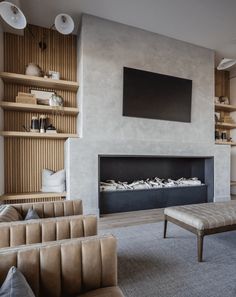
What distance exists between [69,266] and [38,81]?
3.21 meters

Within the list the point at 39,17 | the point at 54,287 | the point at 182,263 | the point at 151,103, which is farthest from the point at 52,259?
the point at 39,17

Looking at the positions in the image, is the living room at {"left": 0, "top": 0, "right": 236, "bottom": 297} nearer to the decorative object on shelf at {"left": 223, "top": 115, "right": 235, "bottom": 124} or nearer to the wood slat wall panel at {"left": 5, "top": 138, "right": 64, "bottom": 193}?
the wood slat wall panel at {"left": 5, "top": 138, "right": 64, "bottom": 193}

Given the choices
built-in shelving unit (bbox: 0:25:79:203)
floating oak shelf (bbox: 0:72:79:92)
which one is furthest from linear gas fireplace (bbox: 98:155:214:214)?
floating oak shelf (bbox: 0:72:79:92)

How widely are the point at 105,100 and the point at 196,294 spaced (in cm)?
298

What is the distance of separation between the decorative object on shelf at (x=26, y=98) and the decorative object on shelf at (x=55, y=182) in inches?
52.1

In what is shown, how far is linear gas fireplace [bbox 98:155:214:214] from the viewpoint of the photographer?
143 inches

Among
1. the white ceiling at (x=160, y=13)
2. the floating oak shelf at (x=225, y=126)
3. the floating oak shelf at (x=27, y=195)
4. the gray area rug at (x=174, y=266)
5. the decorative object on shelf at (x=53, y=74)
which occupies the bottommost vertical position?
the gray area rug at (x=174, y=266)

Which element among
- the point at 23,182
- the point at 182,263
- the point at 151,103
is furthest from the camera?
the point at 151,103

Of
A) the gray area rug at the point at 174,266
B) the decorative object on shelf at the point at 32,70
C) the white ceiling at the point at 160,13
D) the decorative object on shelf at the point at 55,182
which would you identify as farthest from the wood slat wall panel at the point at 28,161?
the white ceiling at the point at 160,13

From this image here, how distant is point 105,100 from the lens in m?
3.55

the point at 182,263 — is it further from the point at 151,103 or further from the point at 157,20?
the point at 157,20

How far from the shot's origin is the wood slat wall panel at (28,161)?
3.51 metres

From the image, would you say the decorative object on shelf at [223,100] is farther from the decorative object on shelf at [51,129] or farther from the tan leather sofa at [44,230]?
the tan leather sofa at [44,230]

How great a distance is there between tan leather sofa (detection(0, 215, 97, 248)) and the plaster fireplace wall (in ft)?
5.61
